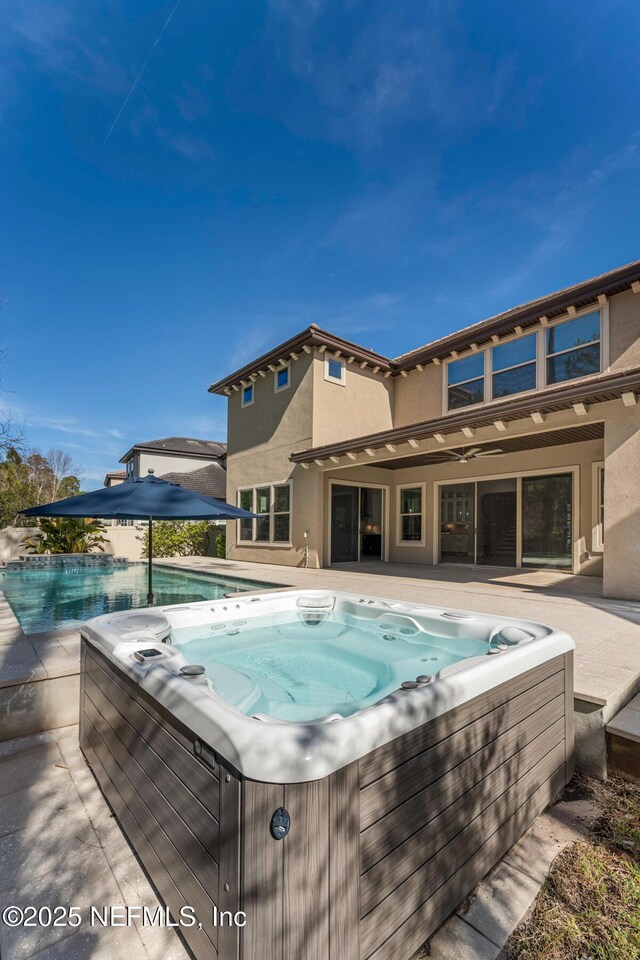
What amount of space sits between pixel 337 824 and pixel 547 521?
959 cm

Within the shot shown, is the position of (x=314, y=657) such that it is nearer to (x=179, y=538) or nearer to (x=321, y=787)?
(x=321, y=787)

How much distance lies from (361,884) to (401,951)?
0.44 meters

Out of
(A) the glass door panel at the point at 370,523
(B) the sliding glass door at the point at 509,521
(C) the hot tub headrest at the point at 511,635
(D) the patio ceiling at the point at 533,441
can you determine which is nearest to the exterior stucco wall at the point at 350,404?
(D) the patio ceiling at the point at 533,441

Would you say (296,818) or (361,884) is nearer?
(296,818)

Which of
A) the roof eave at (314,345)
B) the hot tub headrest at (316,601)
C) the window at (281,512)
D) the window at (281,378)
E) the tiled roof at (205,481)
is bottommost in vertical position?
the hot tub headrest at (316,601)

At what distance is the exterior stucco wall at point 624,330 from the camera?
807 cm

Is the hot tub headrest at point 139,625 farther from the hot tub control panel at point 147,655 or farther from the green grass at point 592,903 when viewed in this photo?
the green grass at point 592,903

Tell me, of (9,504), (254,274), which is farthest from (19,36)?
(9,504)

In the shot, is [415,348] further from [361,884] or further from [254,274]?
[361,884]

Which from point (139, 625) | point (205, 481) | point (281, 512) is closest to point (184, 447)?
point (205, 481)

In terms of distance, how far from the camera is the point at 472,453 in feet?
32.4

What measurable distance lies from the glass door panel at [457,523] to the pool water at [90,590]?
5.37m

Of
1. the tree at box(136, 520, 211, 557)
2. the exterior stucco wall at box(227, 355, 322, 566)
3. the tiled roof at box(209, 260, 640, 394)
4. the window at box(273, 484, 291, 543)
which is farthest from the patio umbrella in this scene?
the tree at box(136, 520, 211, 557)

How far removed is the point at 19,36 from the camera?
280 inches
